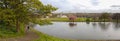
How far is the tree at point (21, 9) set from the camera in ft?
62.3

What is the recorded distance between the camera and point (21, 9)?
19.3m

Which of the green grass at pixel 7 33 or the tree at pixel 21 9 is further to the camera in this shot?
the tree at pixel 21 9

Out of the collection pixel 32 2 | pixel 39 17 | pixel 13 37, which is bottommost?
pixel 13 37

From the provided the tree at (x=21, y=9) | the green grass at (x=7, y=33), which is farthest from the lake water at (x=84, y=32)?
the green grass at (x=7, y=33)

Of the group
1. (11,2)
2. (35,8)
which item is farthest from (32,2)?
(11,2)

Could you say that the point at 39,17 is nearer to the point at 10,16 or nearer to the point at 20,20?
the point at 20,20

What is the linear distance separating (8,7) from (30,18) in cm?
224

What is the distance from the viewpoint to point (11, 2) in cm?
1898

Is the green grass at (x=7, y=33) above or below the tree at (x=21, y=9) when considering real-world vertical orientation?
below

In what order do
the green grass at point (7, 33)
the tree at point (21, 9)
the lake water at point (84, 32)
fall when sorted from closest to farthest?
the green grass at point (7, 33) → the tree at point (21, 9) → the lake water at point (84, 32)

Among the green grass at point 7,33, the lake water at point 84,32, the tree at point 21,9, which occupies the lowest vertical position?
the lake water at point 84,32

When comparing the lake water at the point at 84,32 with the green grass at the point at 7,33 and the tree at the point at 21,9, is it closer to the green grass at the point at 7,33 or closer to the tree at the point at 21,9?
the tree at the point at 21,9

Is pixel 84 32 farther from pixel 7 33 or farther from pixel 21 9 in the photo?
pixel 7 33

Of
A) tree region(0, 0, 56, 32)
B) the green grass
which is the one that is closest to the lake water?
tree region(0, 0, 56, 32)
